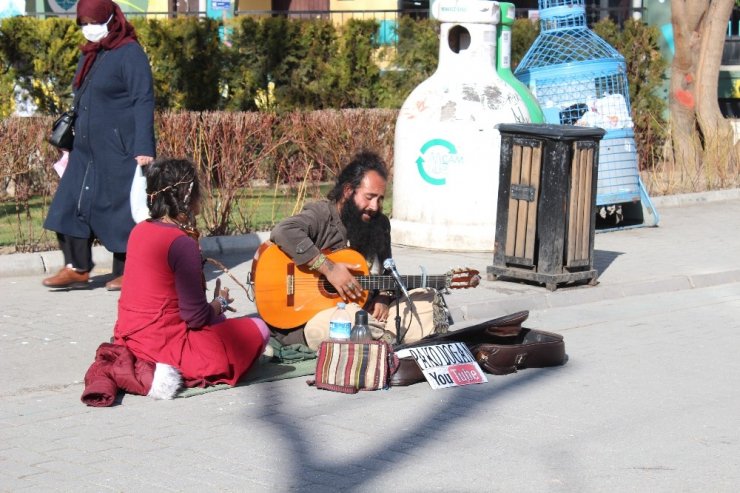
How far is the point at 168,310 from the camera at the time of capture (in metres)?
6.07

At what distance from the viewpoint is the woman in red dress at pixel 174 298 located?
6023 millimetres

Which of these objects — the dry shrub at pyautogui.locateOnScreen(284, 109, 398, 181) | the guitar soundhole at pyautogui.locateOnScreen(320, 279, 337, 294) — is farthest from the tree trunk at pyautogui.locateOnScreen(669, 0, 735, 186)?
the guitar soundhole at pyautogui.locateOnScreen(320, 279, 337, 294)

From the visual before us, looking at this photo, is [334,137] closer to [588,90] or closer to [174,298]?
[588,90]

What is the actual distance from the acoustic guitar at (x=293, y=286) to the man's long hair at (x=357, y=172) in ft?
1.19

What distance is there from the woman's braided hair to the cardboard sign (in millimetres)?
1458

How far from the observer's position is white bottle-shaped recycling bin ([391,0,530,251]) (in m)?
10.8

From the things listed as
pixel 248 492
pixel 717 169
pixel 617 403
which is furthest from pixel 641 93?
pixel 248 492

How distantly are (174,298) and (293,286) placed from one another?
43.6 inches

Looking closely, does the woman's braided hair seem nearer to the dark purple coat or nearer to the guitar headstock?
the guitar headstock

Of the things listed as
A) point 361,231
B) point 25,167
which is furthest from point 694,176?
point 361,231

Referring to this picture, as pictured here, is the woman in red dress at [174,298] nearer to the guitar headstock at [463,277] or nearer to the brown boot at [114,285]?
the guitar headstock at [463,277]

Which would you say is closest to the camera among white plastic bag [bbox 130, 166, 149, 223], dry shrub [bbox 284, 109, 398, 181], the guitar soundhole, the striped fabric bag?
the striped fabric bag

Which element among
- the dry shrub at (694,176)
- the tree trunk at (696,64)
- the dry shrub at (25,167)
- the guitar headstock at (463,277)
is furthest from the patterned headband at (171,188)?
the tree trunk at (696,64)

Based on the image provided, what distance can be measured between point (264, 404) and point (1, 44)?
10.6 meters
